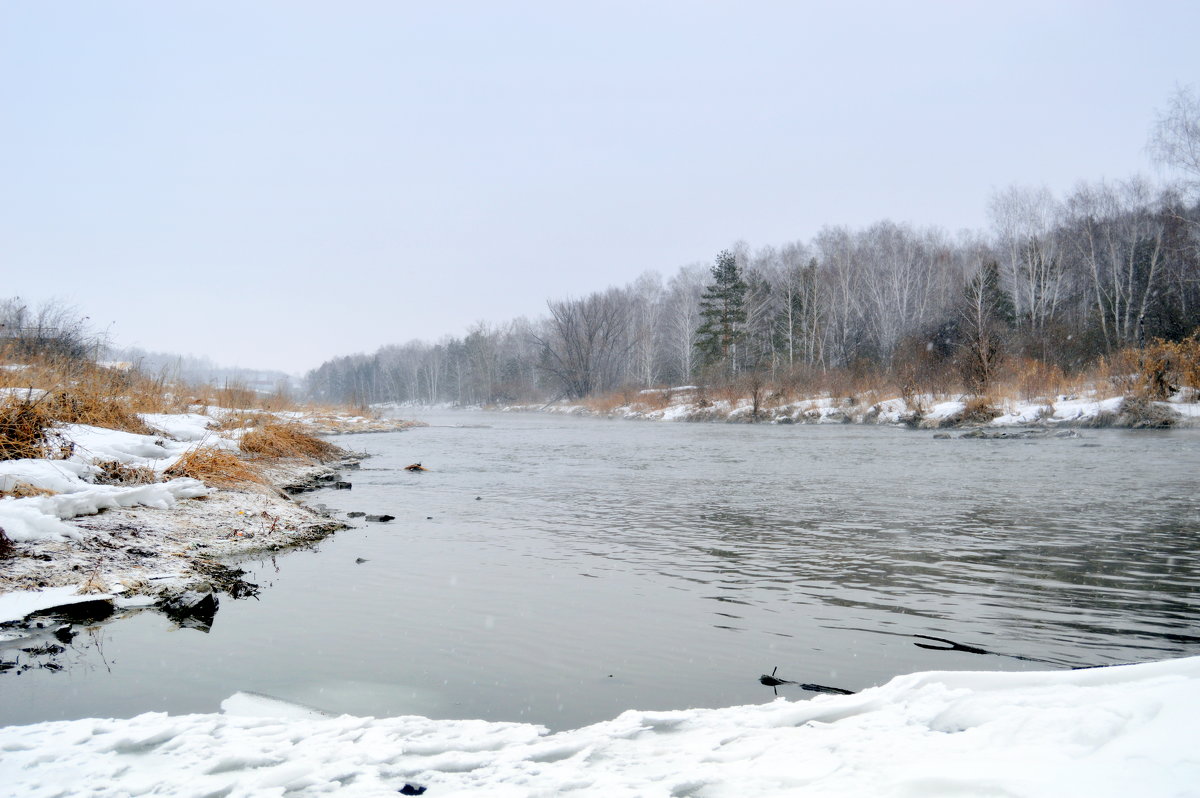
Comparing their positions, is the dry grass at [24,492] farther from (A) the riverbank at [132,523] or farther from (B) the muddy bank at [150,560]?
(B) the muddy bank at [150,560]

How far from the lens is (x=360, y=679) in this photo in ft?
11.5

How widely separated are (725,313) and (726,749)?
46436 mm

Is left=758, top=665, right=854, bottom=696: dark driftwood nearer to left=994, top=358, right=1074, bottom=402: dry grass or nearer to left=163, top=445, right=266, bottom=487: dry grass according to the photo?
left=163, top=445, right=266, bottom=487: dry grass

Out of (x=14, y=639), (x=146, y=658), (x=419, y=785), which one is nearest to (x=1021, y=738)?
(x=419, y=785)

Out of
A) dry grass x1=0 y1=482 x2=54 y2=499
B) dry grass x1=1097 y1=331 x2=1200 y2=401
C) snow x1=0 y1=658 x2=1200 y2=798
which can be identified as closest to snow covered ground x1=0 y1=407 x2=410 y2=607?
dry grass x1=0 y1=482 x2=54 y2=499

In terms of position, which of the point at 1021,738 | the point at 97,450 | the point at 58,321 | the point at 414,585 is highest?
the point at 58,321

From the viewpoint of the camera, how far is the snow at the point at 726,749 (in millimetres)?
1812

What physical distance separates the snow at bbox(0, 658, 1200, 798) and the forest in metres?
21.8

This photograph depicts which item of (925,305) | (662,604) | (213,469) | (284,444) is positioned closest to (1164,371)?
(662,604)

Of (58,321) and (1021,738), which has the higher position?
(58,321)

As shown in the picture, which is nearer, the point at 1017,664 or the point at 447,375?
the point at 1017,664

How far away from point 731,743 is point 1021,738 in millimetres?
882

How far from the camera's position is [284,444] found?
12.7m

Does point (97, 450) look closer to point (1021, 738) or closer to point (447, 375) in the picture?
point (1021, 738)
